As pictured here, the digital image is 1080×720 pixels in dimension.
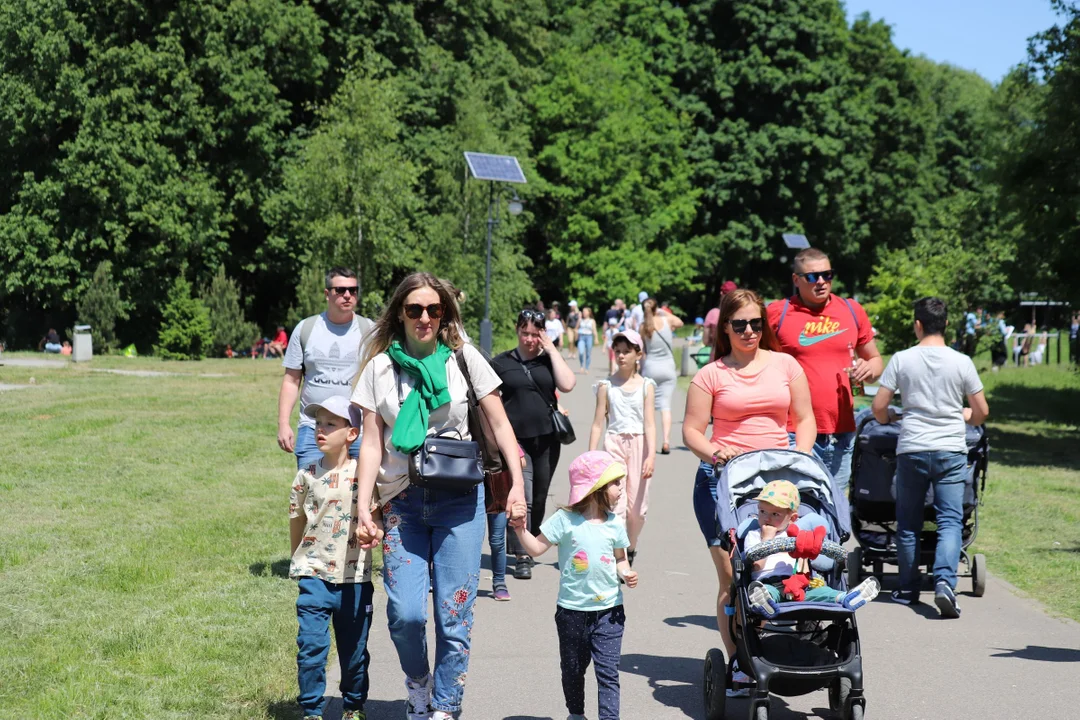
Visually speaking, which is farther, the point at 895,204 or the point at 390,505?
the point at 895,204

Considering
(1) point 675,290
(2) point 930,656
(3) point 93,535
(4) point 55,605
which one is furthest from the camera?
(1) point 675,290

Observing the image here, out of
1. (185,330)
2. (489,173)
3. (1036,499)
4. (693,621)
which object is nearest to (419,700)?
(693,621)

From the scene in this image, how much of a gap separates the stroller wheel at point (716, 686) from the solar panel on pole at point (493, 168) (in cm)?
2617

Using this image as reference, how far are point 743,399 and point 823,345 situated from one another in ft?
4.96

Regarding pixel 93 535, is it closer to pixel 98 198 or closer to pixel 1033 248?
pixel 1033 248

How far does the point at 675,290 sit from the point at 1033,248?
35070mm

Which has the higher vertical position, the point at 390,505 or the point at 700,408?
the point at 700,408

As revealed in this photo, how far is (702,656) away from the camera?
6848mm

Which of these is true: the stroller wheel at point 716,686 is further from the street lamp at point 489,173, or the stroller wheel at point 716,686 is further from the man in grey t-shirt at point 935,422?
the street lamp at point 489,173

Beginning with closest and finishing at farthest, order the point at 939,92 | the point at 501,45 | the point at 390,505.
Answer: the point at 390,505 → the point at 501,45 → the point at 939,92

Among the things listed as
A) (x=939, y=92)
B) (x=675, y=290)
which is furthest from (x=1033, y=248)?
(x=939, y=92)

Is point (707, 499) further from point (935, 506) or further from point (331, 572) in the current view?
point (935, 506)

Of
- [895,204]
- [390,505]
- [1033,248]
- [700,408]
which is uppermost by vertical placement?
[895,204]

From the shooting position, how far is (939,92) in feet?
249
